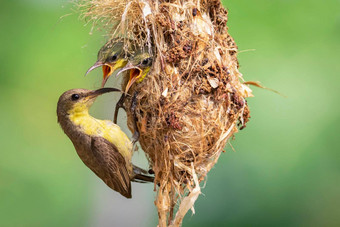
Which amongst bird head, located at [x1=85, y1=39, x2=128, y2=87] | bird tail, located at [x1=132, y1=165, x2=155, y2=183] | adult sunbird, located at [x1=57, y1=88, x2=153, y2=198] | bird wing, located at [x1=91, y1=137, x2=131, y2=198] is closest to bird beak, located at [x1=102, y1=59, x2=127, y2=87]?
bird head, located at [x1=85, y1=39, x2=128, y2=87]

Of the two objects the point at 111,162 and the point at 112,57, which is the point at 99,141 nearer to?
the point at 111,162

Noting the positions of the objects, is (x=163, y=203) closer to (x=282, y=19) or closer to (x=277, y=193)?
(x=277, y=193)

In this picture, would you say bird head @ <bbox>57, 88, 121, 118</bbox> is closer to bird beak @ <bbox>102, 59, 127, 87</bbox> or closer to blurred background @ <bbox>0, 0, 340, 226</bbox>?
bird beak @ <bbox>102, 59, 127, 87</bbox>

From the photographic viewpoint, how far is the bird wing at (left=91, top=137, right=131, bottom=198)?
2.39m

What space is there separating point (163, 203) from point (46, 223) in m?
2.68

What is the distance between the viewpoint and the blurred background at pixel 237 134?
4.32 m

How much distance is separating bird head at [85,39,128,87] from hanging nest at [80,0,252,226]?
0.04 m

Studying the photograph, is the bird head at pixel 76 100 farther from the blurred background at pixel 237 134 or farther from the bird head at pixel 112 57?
the blurred background at pixel 237 134

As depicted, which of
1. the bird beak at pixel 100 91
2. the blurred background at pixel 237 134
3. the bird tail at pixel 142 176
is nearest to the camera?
the bird beak at pixel 100 91

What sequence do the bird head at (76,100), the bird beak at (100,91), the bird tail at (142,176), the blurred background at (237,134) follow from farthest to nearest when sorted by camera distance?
the blurred background at (237,134) < the bird tail at (142,176) < the bird head at (76,100) < the bird beak at (100,91)

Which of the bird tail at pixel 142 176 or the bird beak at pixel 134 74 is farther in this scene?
the bird tail at pixel 142 176

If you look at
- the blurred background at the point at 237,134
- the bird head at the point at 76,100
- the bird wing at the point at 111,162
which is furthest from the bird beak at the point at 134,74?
the blurred background at the point at 237,134

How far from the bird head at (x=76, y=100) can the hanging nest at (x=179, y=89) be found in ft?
A: 0.64

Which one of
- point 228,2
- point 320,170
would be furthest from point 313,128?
point 228,2
